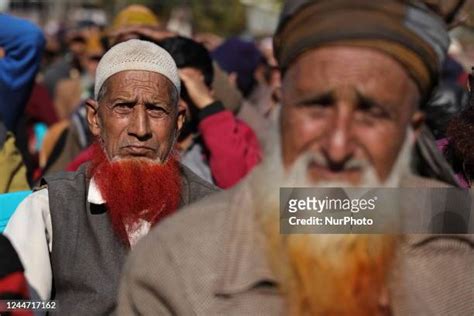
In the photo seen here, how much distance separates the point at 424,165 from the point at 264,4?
1534cm

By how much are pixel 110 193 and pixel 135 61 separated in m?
0.57

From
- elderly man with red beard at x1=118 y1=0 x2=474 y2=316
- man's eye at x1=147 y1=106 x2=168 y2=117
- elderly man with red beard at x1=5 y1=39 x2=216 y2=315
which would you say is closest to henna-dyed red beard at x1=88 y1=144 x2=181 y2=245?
elderly man with red beard at x1=5 y1=39 x2=216 y2=315

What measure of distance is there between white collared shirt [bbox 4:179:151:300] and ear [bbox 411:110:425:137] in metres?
1.44

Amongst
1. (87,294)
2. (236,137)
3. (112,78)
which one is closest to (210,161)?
(236,137)

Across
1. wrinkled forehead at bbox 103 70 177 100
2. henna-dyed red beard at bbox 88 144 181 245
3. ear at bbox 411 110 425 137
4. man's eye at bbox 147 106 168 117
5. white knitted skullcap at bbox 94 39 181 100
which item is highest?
white knitted skullcap at bbox 94 39 181 100

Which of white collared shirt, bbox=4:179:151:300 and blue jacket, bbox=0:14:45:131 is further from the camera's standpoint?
blue jacket, bbox=0:14:45:131

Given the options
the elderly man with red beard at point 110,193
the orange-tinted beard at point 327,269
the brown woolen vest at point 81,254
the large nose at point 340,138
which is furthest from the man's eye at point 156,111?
the large nose at point 340,138

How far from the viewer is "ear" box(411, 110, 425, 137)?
8.80 ft

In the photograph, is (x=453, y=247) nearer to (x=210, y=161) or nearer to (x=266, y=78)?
(x=210, y=161)

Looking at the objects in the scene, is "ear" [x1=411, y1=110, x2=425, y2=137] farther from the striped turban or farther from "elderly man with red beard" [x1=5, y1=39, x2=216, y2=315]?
"elderly man with red beard" [x1=5, y1=39, x2=216, y2=315]

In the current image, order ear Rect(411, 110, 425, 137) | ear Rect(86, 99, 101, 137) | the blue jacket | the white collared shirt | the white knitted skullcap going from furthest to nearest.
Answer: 1. the blue jacket
2. ear Rect(86, 99, 101, 137)
3. the white knitted skullcap
4. the white collared shirt
5. ear Rect(411, 110, 425, 137)

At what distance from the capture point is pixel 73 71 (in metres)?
13.0

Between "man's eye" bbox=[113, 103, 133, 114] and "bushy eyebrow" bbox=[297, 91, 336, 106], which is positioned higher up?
"man's eye" bbox=[113, 103, 133, 114]

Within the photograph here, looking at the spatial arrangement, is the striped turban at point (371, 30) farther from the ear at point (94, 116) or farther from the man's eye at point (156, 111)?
the ear at point (94, 116)
